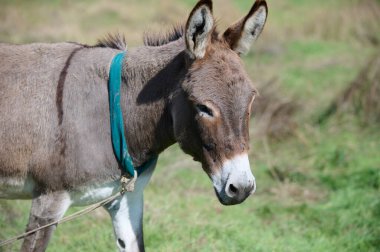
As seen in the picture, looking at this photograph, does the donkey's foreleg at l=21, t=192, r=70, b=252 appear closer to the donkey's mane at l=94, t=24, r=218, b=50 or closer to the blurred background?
the donkey's mane at l=94, t=24, r=218, b=50

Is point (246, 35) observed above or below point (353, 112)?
above

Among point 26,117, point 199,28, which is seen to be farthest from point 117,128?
point 199,28

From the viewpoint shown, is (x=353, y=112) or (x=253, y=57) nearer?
(x=353, y=112)

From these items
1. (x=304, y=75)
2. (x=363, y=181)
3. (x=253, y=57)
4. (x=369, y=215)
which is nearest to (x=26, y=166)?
(x=369, y=215)

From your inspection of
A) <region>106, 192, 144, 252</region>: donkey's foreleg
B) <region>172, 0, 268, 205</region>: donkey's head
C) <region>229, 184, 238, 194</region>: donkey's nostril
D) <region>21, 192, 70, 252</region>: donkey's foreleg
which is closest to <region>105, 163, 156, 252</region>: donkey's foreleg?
<region>106, 192, 144, 252</region>: donkey's foreleg

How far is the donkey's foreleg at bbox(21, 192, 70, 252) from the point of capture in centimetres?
363

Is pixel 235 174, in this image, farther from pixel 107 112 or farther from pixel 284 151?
pixel 284 151

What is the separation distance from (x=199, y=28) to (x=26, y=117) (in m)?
1.10

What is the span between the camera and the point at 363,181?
6730 mm

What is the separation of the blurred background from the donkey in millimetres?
567

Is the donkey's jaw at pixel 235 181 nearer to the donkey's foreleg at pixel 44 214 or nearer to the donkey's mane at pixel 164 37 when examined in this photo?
the donkey's foreleg at pixel 44 214

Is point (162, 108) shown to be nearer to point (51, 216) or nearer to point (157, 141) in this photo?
point (157, 141)

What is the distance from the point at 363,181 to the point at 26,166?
4094 millimetres

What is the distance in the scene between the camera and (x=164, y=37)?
13.3ft
